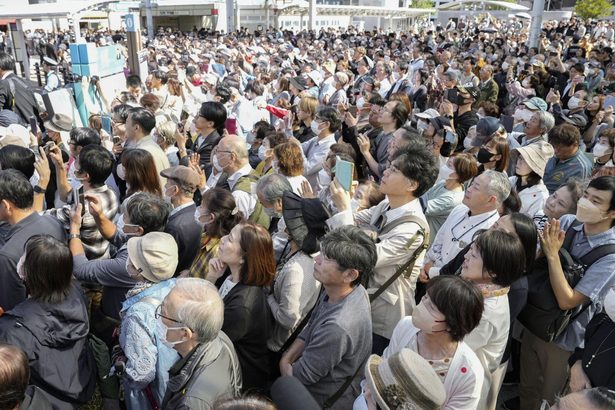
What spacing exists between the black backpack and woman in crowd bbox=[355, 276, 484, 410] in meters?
0.92

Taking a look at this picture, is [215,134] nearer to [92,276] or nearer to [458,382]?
[92,276]

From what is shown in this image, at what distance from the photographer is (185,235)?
3.39 m

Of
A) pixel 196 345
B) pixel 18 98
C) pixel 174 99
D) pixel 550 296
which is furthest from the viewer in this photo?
pixel 174 99

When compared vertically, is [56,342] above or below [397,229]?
below

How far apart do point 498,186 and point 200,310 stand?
83.7 inches

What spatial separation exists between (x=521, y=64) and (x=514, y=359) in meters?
10.8

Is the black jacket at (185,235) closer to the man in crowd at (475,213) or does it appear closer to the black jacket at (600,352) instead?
the man in crowd at (475,213)

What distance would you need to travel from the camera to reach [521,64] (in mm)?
12469

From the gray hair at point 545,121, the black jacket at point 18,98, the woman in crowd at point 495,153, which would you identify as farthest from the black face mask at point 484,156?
the black jacket at point 18,98

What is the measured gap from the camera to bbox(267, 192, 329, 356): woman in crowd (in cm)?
284

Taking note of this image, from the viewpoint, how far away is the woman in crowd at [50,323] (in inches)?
99.4

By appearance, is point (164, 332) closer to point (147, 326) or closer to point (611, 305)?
point (147, 326)

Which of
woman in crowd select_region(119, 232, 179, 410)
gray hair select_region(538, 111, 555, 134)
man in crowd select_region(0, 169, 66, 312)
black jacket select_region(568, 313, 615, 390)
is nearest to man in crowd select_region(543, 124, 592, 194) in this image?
gray hair select_region(538, 111, 555, 134)

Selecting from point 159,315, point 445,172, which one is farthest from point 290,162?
point 159,315
